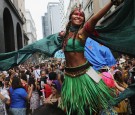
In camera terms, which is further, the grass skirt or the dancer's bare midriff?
the dancer's bare midriff

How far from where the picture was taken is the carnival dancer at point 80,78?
12.2 feet

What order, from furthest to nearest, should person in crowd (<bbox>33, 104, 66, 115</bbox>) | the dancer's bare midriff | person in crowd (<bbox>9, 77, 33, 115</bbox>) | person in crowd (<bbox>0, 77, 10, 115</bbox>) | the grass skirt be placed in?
1. person in crowd (<bbox>9, 77, 33, 115</bbox>)
2. person in crowd (<bbox>0, 77, 10, 115</bbox>)
3. the dancer's bare midriff
4. the grass skirt
5. person in crowd (<bbox>33, 104, 66, 115</bbox>)

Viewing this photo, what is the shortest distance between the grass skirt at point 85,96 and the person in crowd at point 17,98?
4.14m

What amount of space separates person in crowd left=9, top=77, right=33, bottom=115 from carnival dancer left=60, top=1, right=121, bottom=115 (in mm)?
4024

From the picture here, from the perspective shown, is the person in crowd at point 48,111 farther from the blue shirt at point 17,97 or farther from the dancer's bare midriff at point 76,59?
the blue shirt at point 17,97

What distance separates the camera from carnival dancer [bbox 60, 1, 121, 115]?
3.71m

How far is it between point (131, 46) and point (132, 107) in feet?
12.8

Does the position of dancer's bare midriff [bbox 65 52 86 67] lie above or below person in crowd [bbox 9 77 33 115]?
above

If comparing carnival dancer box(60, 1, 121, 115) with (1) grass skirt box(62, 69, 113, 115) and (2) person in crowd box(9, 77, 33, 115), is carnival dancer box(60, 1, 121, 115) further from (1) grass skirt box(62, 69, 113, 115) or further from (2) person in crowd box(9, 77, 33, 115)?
(2) person in crowd box(9, 77, 33, 115)

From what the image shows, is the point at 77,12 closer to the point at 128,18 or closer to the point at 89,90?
the point at 128,18

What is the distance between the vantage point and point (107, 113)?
3.75m

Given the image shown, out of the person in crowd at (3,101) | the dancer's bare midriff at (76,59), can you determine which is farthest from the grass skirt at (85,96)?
the person in crowd at (3,101)

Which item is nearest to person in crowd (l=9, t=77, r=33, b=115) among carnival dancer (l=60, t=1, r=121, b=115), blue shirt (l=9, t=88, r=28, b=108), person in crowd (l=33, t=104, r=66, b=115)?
blue shirt (l=9, t=88, r=28, b=108)

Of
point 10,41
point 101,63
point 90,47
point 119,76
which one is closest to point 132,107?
point 119,76
